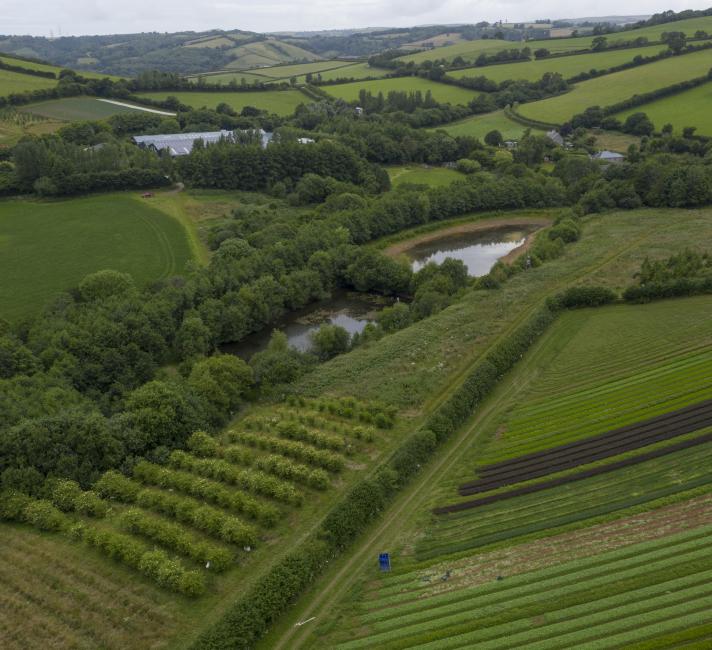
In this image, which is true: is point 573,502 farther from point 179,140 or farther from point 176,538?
point 179,140

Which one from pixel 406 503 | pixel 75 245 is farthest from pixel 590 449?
pixel 75 245

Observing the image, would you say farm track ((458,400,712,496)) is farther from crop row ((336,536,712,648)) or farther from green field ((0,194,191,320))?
green field ((0,194,191,320))

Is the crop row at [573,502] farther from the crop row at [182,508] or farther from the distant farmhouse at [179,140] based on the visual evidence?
the distant farmhouse at [179,140]

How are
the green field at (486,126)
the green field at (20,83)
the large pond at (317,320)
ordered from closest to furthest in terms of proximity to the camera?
1. the large pond at (317,320)
2. the green field at (20,83)
3. the green field at (486,126)

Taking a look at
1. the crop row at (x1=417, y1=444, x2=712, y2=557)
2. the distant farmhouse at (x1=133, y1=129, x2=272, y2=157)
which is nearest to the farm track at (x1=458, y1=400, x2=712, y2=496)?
the crop row at (x1=417, y1=444, x2=712, y2=557)

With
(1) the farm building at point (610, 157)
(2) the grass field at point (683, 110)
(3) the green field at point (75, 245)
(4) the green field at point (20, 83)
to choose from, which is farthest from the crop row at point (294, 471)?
(4) the green field at point (20, 83)

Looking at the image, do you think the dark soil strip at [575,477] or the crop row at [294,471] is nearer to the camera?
the dark soil strip at [575,477]

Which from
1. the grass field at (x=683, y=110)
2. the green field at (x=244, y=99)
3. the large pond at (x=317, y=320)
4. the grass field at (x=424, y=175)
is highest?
the green field at (x=244, y=99)
